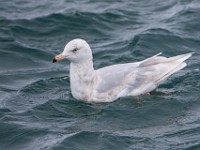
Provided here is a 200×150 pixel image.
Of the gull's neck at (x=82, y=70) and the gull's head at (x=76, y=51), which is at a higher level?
the gull's head at (x=76, y=51)

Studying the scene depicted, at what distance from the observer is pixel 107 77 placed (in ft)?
39.0

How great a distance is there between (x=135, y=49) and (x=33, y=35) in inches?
108

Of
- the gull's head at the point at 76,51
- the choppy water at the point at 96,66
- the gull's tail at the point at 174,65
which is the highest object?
the gull's head at the point at 76,51

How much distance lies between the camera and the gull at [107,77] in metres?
11.8

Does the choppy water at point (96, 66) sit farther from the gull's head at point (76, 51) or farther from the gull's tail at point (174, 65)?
the gull's head at point (76, 51)

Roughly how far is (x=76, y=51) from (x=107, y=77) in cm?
73

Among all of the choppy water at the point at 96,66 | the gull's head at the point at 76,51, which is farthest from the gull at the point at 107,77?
the choppy water at the point at 96,66

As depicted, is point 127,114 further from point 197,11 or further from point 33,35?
point 197,11

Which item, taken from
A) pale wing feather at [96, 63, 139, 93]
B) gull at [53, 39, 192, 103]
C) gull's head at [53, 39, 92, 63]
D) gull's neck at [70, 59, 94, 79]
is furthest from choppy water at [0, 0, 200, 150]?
gull's head at [53, 39, 92, 63]

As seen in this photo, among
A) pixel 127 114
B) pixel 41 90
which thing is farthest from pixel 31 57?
pixel 127 114

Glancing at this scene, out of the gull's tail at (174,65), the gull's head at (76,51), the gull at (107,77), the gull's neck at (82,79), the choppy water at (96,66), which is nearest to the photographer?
the choppy water at (96,66)

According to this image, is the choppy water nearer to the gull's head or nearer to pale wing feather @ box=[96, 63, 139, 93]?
pale wing feather @ box=[96, 63, 139, 93]

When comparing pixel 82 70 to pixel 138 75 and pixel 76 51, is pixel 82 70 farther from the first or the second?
pixel 138 75

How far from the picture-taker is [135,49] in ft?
49.7
